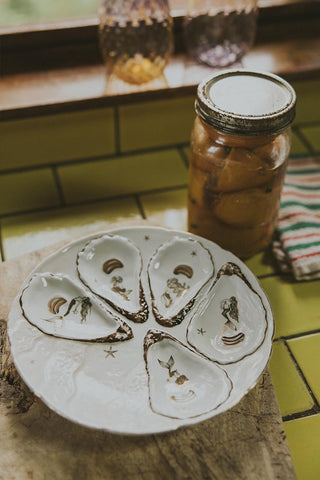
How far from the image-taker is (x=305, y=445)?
24.3 inches

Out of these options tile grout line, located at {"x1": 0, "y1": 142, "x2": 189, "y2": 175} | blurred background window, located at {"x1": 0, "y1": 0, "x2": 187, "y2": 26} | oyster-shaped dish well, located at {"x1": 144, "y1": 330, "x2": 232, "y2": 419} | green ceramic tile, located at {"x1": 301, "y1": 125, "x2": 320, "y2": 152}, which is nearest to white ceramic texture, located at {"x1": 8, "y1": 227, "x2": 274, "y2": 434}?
oyster-shaped dish well, located at {"x1": 144, "y1": 330, "x2": 232, "y2": 419}

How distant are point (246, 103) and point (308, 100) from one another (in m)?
0.44

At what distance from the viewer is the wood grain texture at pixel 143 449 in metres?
0.57

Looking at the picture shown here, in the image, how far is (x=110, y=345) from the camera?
633 millimetres

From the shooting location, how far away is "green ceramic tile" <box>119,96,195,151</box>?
98 cm

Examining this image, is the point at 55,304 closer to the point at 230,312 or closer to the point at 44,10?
the point at 230,312

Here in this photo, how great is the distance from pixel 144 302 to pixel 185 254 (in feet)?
0.30

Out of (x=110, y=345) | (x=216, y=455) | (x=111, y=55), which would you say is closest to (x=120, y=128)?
(x=111, y=55)

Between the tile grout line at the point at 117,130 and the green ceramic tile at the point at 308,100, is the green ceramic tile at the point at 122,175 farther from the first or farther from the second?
the green ceramic tile at the point at 308,100

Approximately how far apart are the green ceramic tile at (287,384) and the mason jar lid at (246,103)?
0.29 metres

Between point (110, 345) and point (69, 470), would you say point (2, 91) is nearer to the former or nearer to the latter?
point (110, 345)

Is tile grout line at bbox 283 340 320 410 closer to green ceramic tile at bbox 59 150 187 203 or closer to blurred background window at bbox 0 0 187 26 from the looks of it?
green ceramic tile at bbox 59 150 187 203

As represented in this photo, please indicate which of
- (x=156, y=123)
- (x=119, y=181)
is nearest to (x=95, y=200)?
(x=119, y=181)

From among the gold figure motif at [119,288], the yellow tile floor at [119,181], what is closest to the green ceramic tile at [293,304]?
the yellow tile floor at [119,181]
